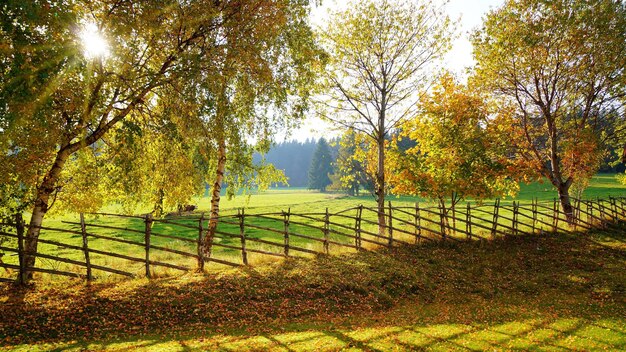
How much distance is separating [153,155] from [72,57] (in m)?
5.17

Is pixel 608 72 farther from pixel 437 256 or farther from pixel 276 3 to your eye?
pixel 276 3

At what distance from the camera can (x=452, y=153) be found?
54.7 ft

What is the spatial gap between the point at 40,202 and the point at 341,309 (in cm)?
929

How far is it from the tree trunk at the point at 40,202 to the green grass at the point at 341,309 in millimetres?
1084

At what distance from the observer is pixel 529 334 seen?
25.5ft

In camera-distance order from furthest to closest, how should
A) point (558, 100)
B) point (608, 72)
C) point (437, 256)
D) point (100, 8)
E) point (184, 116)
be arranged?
point (558, 100) → point (608, 72) → point (437, 256) → point (184, 116) → point (100, 8)

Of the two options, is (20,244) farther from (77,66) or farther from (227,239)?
(227,239)

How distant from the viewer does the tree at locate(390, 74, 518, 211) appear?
15859mm

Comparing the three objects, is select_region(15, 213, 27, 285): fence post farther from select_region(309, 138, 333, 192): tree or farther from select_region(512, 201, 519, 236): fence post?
select_region(309, 138, 333, 192): tree

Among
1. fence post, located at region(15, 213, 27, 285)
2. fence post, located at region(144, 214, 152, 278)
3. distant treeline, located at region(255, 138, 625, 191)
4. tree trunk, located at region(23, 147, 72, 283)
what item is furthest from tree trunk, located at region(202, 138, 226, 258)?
distant treeline, located at region(255, 138, 625, 191)

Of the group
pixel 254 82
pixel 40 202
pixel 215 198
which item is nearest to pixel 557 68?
pixel 254 82

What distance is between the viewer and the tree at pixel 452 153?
1586 centimetres

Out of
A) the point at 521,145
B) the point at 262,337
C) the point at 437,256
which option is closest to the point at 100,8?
the point at 262,337

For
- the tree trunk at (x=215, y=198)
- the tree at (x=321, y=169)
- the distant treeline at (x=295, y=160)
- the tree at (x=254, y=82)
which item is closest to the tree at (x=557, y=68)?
the tree at (x=254, y=82)
